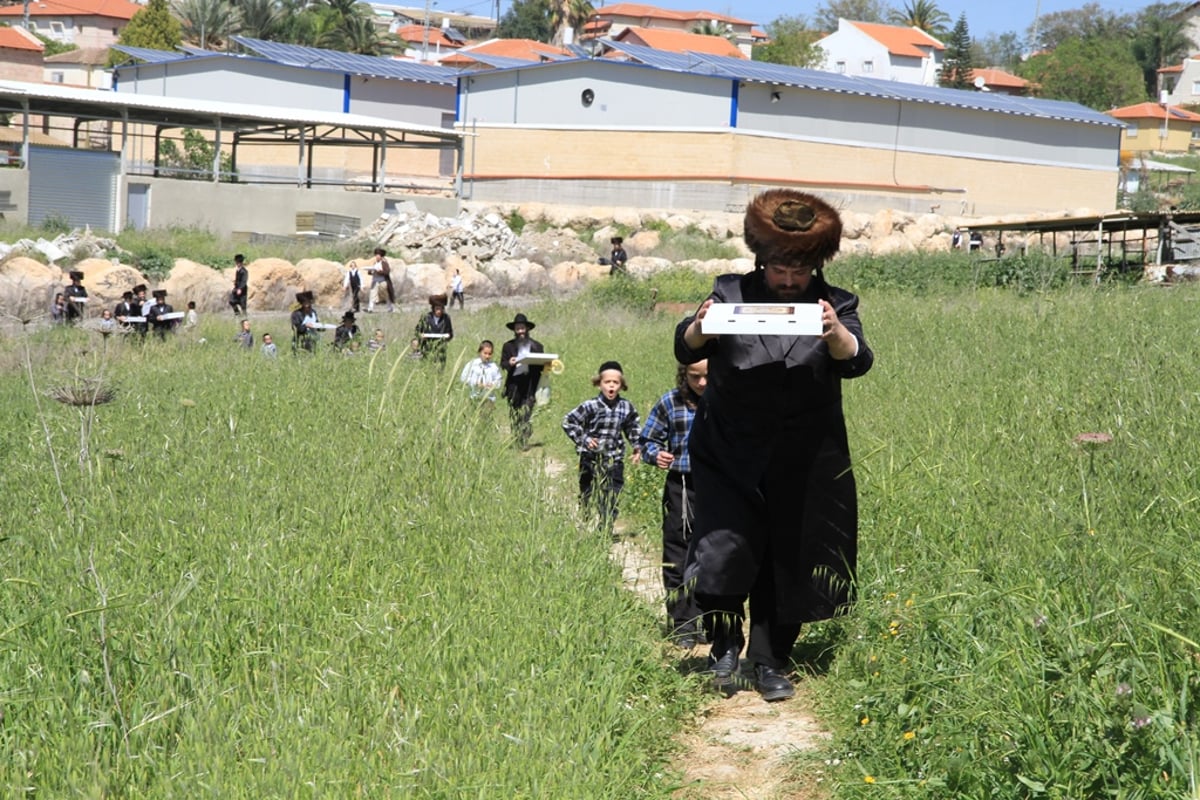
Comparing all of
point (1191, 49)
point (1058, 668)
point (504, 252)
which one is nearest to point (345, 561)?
point (1058, 668)

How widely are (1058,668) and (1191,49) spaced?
124m

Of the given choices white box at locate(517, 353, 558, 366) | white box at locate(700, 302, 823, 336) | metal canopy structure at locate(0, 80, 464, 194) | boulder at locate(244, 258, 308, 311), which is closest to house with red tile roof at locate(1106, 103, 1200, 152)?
metal canopy structure at locate(0, 80, 464, 194)

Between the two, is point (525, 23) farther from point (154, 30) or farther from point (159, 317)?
point (159, 317)

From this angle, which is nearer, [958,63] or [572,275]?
[572,275]

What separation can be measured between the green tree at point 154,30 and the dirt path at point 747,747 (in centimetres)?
7772

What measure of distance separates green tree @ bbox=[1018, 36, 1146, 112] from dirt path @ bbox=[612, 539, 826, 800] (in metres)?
91.8

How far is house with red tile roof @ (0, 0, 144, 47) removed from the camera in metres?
97.8

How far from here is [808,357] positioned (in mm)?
5359

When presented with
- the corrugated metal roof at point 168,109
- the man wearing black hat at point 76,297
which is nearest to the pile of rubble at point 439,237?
the corrugated metal roof at point 168,109

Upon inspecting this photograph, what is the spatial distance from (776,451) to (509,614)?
129 centimetres

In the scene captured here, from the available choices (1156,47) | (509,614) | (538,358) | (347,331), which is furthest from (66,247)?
(1156,47)

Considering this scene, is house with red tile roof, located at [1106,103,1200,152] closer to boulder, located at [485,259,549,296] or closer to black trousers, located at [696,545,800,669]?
boulder, located at [485,259,549,296]

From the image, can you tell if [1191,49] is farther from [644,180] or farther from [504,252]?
[504,252]

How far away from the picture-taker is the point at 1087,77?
91.3 m
